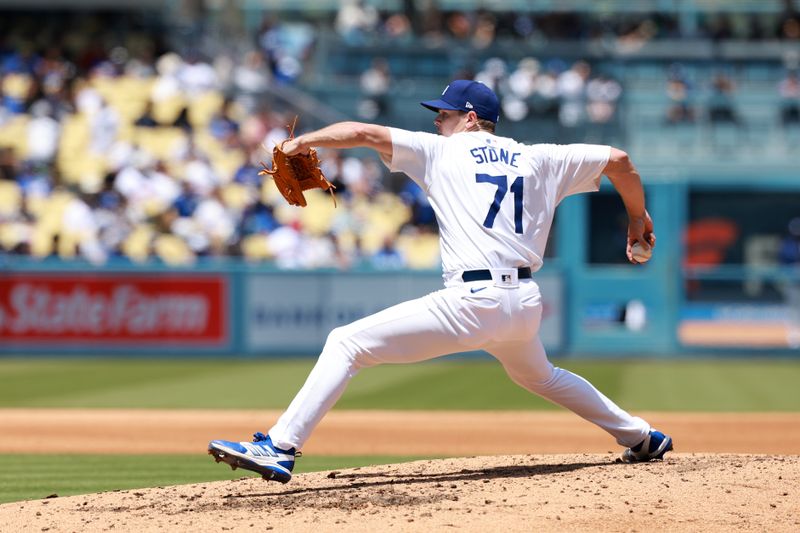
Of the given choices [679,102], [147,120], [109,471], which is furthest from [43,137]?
[109,471]

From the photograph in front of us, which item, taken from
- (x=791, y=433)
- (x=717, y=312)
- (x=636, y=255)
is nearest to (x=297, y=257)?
(x=717, y=312)

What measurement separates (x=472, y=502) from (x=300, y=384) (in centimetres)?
857

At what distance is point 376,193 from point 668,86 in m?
5.46

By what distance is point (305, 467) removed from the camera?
7.56m

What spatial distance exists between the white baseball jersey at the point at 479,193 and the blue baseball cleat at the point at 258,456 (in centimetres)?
108

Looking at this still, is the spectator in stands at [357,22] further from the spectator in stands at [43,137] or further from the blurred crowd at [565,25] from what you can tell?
the spectator in stands at [43,137]

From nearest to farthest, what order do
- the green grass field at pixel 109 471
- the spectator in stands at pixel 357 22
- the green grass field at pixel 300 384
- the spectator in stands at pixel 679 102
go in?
the green grass field at pixel 109 471 → the green grass field at pixel 300 384 → the spectator in stands at pixel 679 102 → the spectator in stands at pixel 357 22

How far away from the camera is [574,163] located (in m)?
5.84

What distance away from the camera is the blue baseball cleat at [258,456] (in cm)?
528

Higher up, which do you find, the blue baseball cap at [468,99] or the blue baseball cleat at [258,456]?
the blue baseball cap at [468,99]

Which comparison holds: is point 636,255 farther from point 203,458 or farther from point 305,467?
point 203,458

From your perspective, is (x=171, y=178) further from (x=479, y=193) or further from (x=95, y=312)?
(x=479, y=193)

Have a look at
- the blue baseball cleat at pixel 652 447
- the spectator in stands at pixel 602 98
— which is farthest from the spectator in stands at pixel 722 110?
the blue baseball cleat at pixel 652 447

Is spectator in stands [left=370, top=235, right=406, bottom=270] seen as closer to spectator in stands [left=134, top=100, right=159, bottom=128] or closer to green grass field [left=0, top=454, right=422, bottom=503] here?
spectator in stands [left=134, top=100, right=159, bottom=128]
